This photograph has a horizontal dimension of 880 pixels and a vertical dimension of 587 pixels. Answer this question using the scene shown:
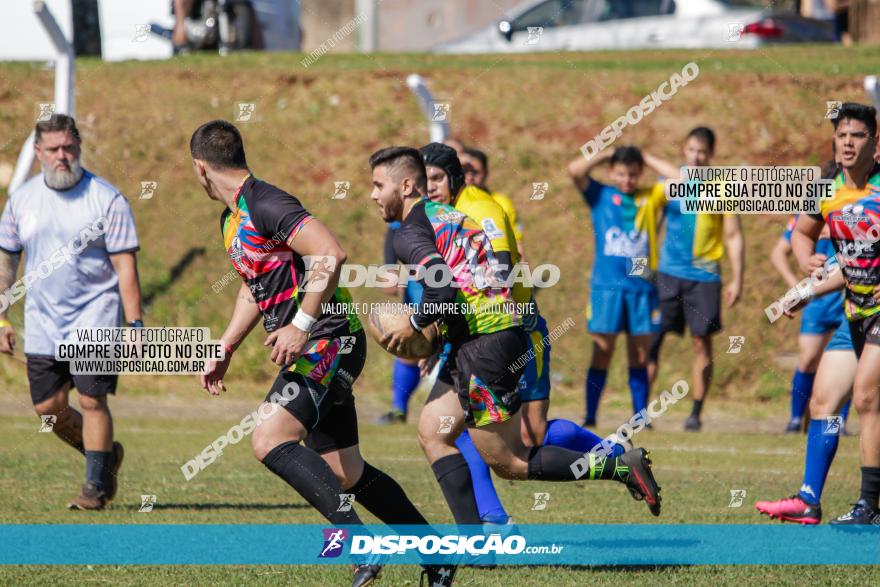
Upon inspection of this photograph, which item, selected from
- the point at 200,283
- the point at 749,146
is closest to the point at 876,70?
the point at 749,146

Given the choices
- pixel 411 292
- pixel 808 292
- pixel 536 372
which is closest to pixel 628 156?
pixel 411 292

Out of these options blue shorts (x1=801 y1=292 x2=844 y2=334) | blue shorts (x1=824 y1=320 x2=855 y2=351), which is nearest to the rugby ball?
blue shorts (x1=824 y1=320 x2=855 y2=351)

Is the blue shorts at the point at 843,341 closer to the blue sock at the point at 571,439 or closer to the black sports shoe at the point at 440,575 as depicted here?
the blue sock at the point at 571,439

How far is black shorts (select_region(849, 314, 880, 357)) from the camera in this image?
752cm

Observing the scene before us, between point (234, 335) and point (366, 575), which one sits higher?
point (234, 335)

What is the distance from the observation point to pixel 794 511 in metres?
7.71

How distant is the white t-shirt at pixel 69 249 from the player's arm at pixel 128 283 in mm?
54

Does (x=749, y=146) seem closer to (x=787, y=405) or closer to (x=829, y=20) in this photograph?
→ (x=787, y=405)

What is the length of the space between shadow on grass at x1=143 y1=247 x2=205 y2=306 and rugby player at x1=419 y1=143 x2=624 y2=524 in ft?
28.9

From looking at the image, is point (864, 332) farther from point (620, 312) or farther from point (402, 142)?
point (402, 142)

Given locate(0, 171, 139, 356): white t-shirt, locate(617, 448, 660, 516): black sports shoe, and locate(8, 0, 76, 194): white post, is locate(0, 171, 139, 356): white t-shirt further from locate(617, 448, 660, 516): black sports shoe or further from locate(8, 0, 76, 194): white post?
locate(8, 0, 76, 194): white post

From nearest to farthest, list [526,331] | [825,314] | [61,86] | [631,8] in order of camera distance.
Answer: [526,331] → [825,314] → [61,86] → [631,8]

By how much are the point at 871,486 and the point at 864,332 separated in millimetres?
891

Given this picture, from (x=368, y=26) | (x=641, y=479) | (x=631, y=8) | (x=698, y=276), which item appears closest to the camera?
(x=641, y=479)
